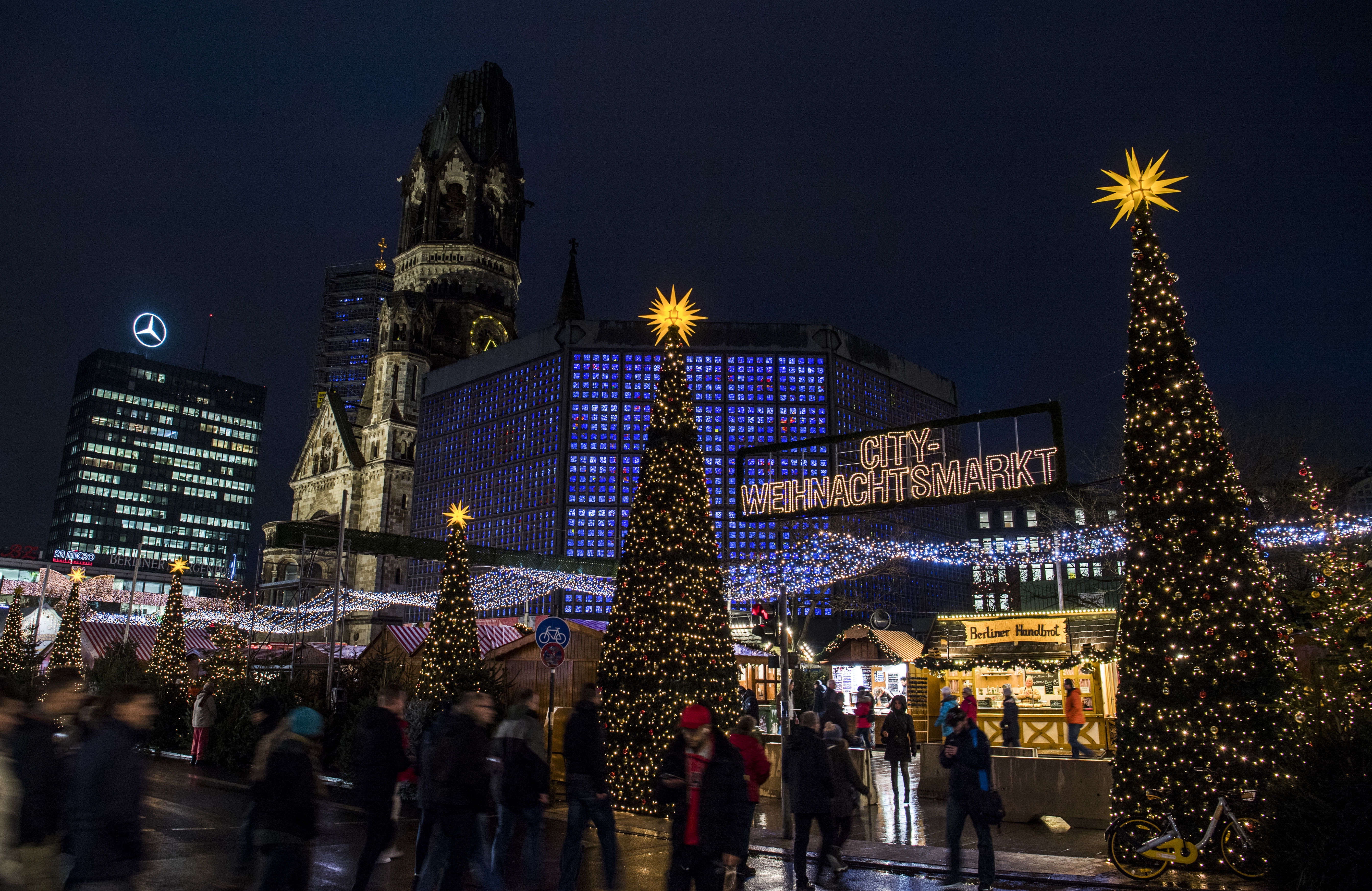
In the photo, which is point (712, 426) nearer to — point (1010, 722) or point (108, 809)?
point (1010, 722)

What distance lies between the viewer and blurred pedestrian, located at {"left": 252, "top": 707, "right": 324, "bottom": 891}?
5.39 meters

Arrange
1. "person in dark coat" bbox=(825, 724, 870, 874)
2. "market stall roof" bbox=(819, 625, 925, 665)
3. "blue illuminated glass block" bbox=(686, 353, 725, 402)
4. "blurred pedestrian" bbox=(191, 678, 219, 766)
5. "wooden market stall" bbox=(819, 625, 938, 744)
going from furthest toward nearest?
"blue illuminated glass block" bbox=(686, 353, 725, 402)
"market stall roof" bbox=(819, 625, 925, 665)
"wooden market stall" bbox=(819, 625, 938, 744)
"blurred pedestrian" bbox=(191, 678, 219, 766)
"person in dark coat" bbox=(825, 724, 870, 874)

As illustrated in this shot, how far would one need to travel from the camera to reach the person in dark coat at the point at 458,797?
650 centimetres

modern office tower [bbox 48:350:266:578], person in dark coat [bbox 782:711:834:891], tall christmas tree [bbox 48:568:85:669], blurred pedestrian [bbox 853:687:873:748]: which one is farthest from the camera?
modern office tower [bbox 48:350:266:578]

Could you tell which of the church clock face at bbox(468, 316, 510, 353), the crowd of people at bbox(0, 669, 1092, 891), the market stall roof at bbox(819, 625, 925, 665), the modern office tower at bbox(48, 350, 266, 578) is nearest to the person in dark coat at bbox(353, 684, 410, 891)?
the crowd of people at bbox(0, 669, 1092, 891)

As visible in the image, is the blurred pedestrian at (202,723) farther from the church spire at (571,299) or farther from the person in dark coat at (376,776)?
the church spire at (571,299)

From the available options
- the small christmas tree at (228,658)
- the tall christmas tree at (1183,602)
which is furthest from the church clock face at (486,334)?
the tall christmas tree at (1183,602)

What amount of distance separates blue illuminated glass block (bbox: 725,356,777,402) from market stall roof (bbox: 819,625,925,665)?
979 inches

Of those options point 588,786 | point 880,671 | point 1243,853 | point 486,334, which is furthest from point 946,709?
point 486,334

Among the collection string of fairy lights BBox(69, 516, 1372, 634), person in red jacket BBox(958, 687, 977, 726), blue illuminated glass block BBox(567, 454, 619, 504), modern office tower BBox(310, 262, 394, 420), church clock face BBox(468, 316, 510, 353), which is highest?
modern office tower BBox(310, 262, 394, 420)

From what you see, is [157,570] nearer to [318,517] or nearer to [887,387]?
[318,517]

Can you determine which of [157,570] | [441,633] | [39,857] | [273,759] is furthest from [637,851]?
[157,570]

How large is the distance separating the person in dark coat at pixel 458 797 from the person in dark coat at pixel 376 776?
0.31m

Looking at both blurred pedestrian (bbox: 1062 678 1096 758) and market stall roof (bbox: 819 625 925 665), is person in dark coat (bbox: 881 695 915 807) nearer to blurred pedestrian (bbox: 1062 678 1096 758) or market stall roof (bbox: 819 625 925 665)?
blurred pedestrian (bbox: 1062 678 1096 758)
